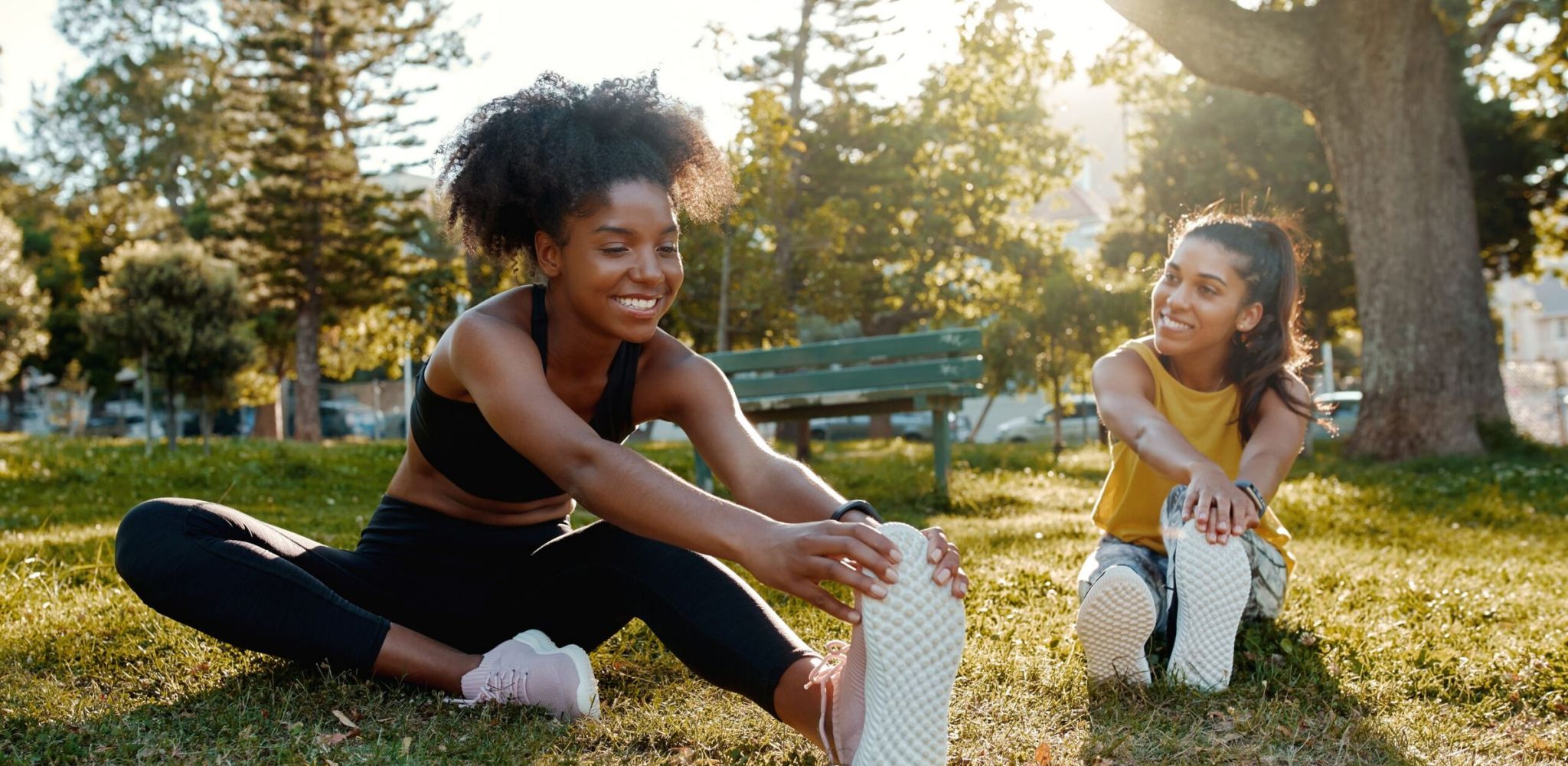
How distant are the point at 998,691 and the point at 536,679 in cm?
106

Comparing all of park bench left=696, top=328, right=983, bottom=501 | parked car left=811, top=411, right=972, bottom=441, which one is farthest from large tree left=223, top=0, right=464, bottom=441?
park bench left=696, top=328, right=983, bottom=501

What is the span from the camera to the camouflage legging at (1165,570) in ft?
10.6

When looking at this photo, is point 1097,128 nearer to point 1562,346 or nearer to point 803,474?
point 1562,346

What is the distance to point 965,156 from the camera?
22766mm

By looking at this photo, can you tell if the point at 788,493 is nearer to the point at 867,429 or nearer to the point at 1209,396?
the point at 1209,396

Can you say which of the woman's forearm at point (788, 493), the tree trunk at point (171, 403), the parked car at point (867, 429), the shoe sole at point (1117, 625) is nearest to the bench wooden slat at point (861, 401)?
the shoe sole at point (1117, 625)

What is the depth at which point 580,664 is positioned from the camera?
2.54 meters

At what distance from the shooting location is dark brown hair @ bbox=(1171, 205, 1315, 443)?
3514 millimetres

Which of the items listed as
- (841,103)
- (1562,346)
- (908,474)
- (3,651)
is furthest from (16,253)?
(1562,346)

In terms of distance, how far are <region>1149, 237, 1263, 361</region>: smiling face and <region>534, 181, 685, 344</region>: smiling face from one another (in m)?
1.69

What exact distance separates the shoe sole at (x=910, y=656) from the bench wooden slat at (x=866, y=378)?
5301mm

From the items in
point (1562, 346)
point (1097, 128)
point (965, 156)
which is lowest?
point (1562, 346)

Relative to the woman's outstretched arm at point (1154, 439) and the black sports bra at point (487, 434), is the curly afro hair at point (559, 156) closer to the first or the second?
the black sports bra at point (487, 434)

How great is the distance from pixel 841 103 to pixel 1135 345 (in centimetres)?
1837
